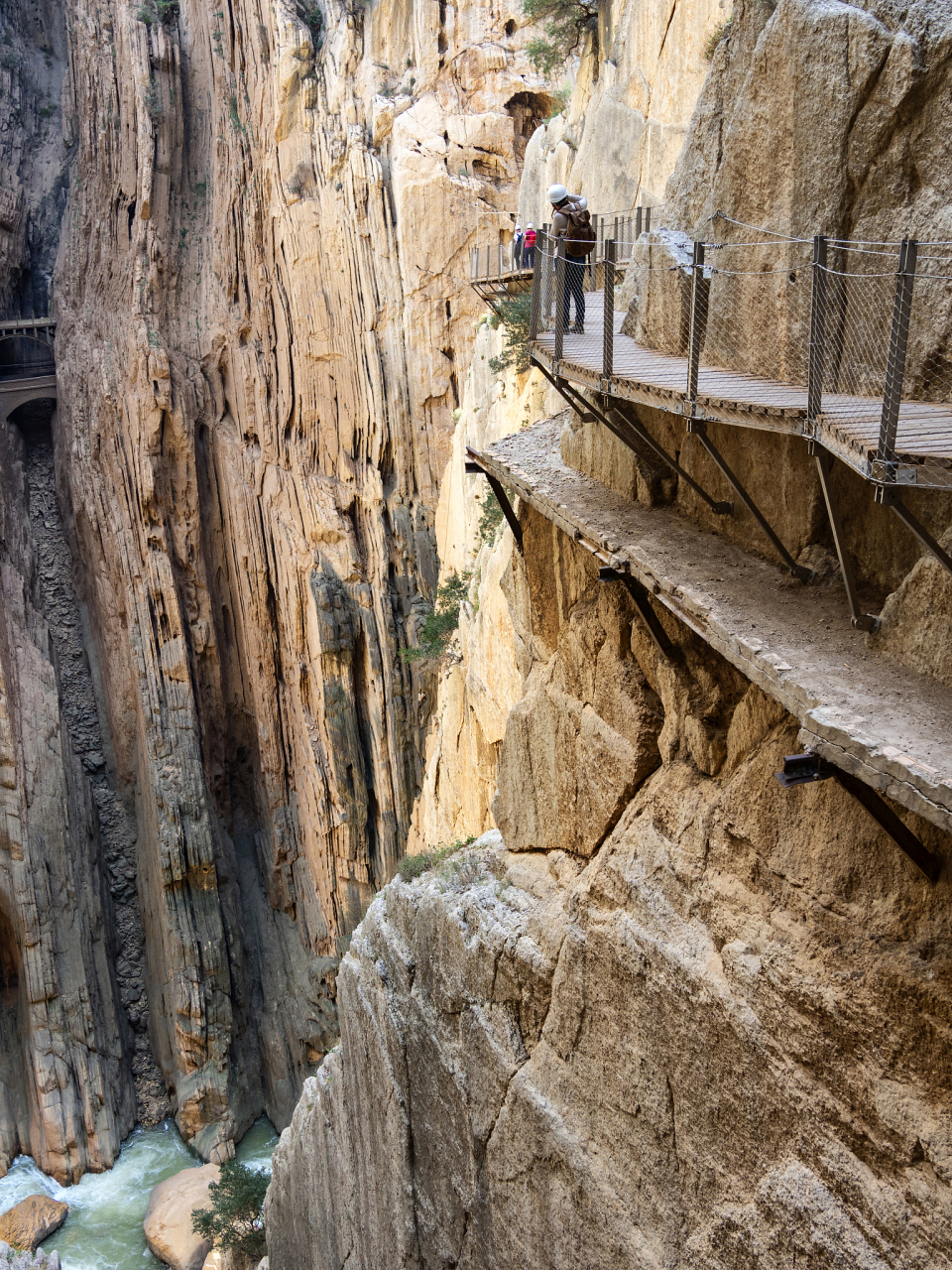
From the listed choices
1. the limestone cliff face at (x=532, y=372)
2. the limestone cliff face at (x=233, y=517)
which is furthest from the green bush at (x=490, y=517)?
the limestone cliff face at (x=233, y=517)

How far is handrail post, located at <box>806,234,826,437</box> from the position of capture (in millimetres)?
4145

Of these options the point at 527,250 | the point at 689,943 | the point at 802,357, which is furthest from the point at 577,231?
the point at 527,250

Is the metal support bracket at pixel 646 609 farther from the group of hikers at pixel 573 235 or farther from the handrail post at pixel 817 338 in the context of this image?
the group of hikers at pixel 573 235

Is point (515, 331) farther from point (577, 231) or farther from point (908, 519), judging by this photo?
point (908, 519)

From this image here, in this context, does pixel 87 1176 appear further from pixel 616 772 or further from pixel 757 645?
pixel 757 645

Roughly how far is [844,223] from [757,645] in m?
2.53

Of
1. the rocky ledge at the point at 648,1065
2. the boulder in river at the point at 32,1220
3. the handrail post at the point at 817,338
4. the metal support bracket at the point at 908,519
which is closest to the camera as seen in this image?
the metal support bracket at the point at 908,519

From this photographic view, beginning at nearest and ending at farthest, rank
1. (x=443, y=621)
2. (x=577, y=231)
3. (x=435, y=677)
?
(x=577, y=231)
(x=443, y=621)
(x=435, y=677)

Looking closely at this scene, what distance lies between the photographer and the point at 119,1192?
19703mm

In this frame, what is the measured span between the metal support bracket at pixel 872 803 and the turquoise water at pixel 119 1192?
1929 centimetres

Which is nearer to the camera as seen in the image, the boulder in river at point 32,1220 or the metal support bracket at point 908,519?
the metal support bracket at point 908,519

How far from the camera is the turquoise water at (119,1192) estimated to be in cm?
1822

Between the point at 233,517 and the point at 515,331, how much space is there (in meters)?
12.3

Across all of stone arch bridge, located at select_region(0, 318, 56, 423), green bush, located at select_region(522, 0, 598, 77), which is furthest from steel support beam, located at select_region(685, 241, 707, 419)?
stone arch bridge, located at select_region(0, 318, 56, 423)
